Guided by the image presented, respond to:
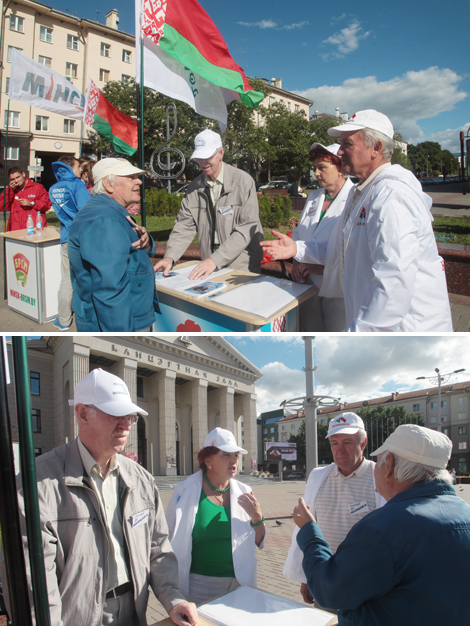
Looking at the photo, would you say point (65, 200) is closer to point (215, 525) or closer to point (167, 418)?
point (167, 418)

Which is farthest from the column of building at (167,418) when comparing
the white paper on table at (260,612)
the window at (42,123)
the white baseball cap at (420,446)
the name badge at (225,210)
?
the window at (42,123)

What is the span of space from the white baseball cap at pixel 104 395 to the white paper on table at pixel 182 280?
150 cm

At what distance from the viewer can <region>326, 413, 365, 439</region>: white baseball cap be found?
2441mm

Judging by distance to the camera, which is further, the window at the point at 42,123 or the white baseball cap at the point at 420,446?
the window at the point at 42,123

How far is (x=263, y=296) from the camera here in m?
3.18

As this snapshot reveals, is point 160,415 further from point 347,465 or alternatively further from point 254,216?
point 254,216

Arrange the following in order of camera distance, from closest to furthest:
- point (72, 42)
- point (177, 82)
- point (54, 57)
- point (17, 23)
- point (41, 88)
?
point (177, 82) < point (41, 88) < point (17, 23) < point (54, 57) < point (72, 42)

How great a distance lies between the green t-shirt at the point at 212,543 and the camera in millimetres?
2260

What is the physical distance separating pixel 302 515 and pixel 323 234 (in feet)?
7.34

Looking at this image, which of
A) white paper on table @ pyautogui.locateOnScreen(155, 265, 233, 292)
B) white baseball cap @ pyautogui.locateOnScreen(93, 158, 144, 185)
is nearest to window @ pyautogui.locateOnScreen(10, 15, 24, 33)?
white paper on table @ pyautogui.locateOnScreen(155, 265, 233, 292)

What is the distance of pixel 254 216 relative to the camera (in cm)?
393

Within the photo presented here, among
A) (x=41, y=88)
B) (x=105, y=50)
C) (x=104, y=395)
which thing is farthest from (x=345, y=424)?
(x=105, y=50)

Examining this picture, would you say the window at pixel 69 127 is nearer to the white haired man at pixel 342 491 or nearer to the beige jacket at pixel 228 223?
the beige jacket at pixel 228 223

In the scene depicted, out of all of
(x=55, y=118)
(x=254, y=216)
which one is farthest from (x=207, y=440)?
(x=55, y=118)
